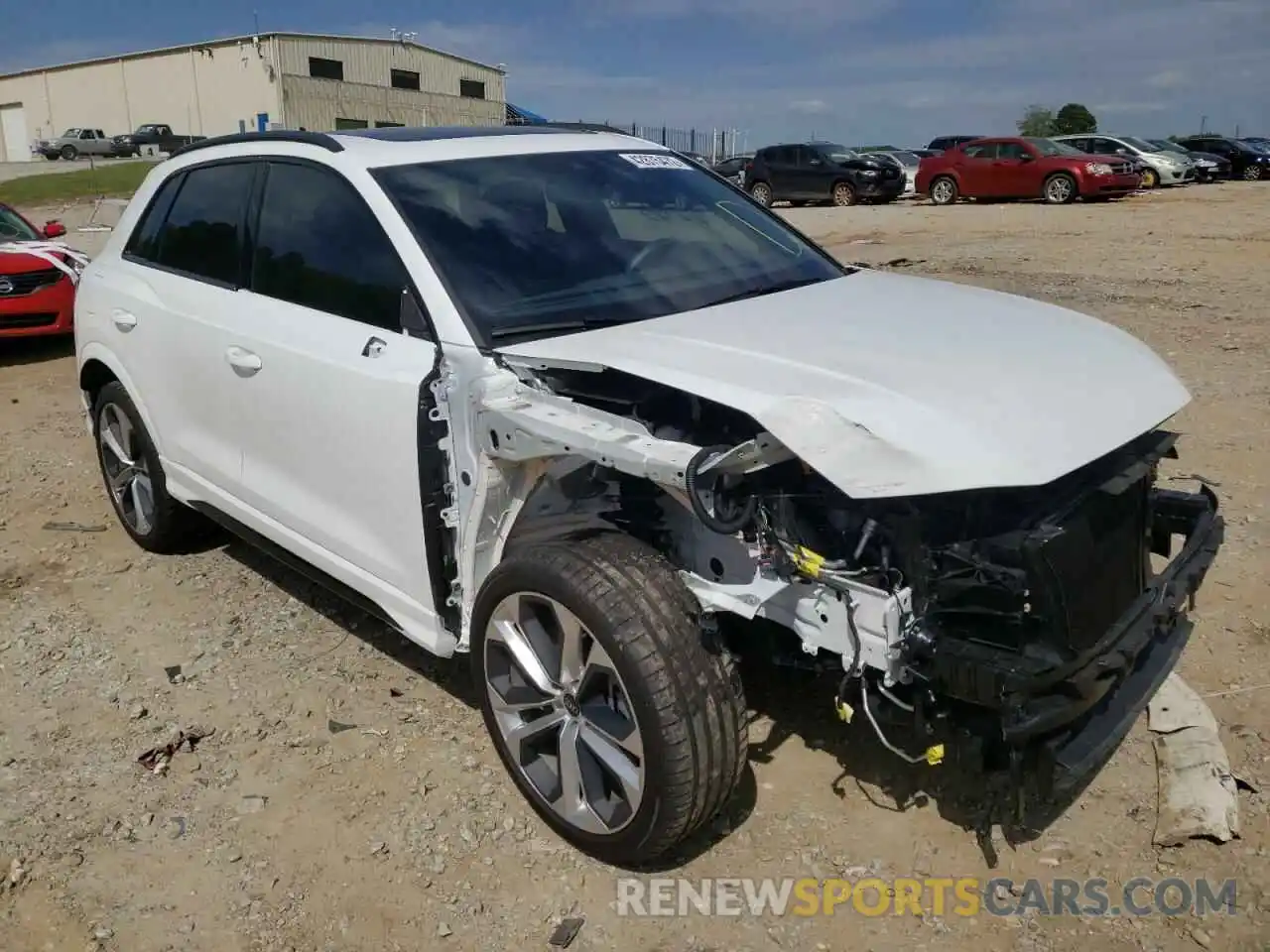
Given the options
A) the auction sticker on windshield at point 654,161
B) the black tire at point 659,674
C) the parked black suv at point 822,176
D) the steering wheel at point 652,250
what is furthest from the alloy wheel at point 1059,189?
the black tire at point 659,674

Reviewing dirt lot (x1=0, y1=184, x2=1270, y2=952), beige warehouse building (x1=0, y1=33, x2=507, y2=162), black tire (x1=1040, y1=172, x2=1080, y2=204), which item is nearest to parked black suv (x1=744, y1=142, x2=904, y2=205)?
black tire (x1=1040, y1=172, x2=1080, y2=204)

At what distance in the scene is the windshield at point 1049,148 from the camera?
2159 cm

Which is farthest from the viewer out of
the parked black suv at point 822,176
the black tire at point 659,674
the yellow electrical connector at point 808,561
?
the parked black suv at point 822,176

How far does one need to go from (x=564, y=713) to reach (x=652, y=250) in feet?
5.25

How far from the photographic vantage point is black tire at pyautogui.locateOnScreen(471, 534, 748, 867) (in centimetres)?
254

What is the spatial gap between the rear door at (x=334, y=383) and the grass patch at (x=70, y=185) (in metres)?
27.7

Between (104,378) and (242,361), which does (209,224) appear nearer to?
(242,361)

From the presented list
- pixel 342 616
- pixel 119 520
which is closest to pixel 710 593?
pixel 342 616

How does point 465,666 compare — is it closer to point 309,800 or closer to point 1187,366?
point 309,800

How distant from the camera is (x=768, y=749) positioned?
342cm

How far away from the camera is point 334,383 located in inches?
131

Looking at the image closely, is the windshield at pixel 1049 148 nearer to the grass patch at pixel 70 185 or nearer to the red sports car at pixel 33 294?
the red sports car at pixel 33 294

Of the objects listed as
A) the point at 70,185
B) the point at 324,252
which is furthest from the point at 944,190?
the point at 70,185

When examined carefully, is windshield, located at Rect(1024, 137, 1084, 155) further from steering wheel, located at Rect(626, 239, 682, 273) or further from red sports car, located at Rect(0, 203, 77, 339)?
steering wheel, located at Rect(626, 239, 682, 273)
